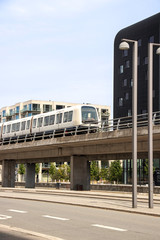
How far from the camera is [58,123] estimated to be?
4691cm

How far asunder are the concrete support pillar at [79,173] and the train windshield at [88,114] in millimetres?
3871

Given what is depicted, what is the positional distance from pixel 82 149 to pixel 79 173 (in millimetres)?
3259

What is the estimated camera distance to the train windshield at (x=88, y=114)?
1757 inches

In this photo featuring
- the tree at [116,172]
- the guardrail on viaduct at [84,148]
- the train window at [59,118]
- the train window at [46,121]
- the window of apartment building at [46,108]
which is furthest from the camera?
the window of apartment building at [46,108]

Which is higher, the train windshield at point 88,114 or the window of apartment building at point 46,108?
the window of apartment building at point 46,108

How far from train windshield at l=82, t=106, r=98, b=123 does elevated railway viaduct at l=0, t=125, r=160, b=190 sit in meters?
3.06

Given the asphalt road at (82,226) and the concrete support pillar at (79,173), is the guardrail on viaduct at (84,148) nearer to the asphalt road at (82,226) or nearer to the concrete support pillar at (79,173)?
the concrete support pillar at (79,173)

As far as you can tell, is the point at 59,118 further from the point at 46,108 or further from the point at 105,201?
the point at 46,108

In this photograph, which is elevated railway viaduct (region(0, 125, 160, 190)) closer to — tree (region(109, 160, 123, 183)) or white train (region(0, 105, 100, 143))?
white train (region(0, 105, 100, 143))

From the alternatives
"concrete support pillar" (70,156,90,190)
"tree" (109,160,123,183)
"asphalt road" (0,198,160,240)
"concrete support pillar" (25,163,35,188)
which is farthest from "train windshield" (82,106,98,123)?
"tree" (109,160,123,183)

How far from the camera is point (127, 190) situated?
156ft

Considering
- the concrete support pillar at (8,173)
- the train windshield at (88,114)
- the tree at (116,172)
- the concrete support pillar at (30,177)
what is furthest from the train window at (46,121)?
the tree at (116,172)

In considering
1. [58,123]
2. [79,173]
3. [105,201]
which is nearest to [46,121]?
[58,123]

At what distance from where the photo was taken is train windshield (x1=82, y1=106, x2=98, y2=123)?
44.6 m
